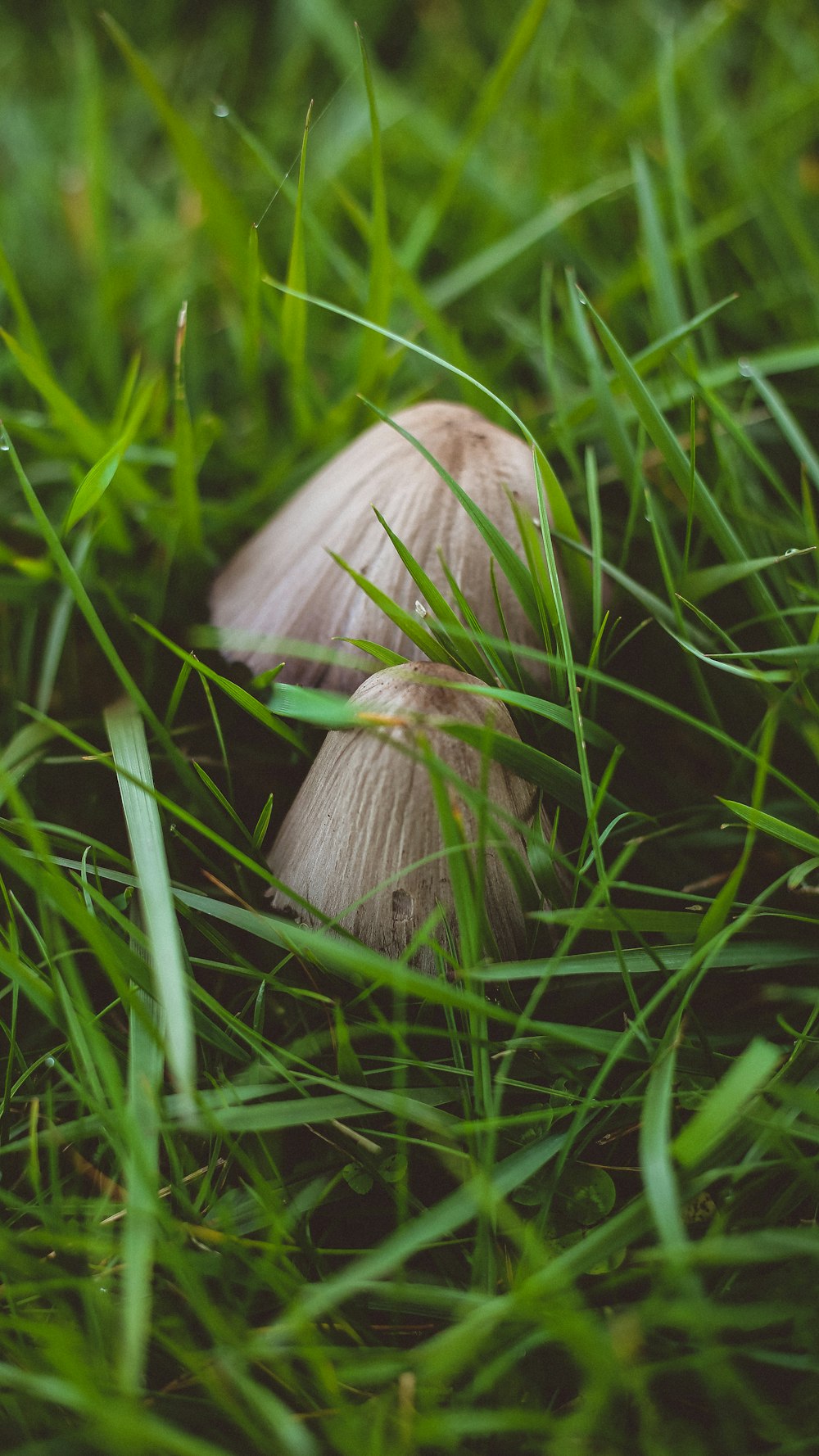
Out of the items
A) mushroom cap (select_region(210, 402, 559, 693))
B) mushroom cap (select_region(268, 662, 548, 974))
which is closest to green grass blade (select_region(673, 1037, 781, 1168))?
mushroom cap (select_region(268, 662, 548, 974))

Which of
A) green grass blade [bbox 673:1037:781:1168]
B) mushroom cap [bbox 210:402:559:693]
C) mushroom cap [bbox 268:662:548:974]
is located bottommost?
green grass blade [bbox 673:1037:781:1168]

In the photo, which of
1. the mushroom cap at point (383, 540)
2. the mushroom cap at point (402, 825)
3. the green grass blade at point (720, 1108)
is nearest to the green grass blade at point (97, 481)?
the mushroom cap at point (383, 540)

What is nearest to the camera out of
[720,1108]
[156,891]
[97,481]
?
[720,1108]

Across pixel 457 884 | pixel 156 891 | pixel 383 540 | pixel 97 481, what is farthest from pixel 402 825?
pixel 97 481

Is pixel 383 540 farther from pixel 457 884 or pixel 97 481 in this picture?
pixel 457 884

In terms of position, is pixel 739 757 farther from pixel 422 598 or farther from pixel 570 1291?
pixel 570 1291

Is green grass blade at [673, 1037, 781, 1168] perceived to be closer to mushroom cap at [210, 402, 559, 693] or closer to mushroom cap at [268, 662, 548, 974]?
mushroom cap at [268, 662, 548, 974]

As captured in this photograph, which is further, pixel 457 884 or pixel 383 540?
pixel 383 540
